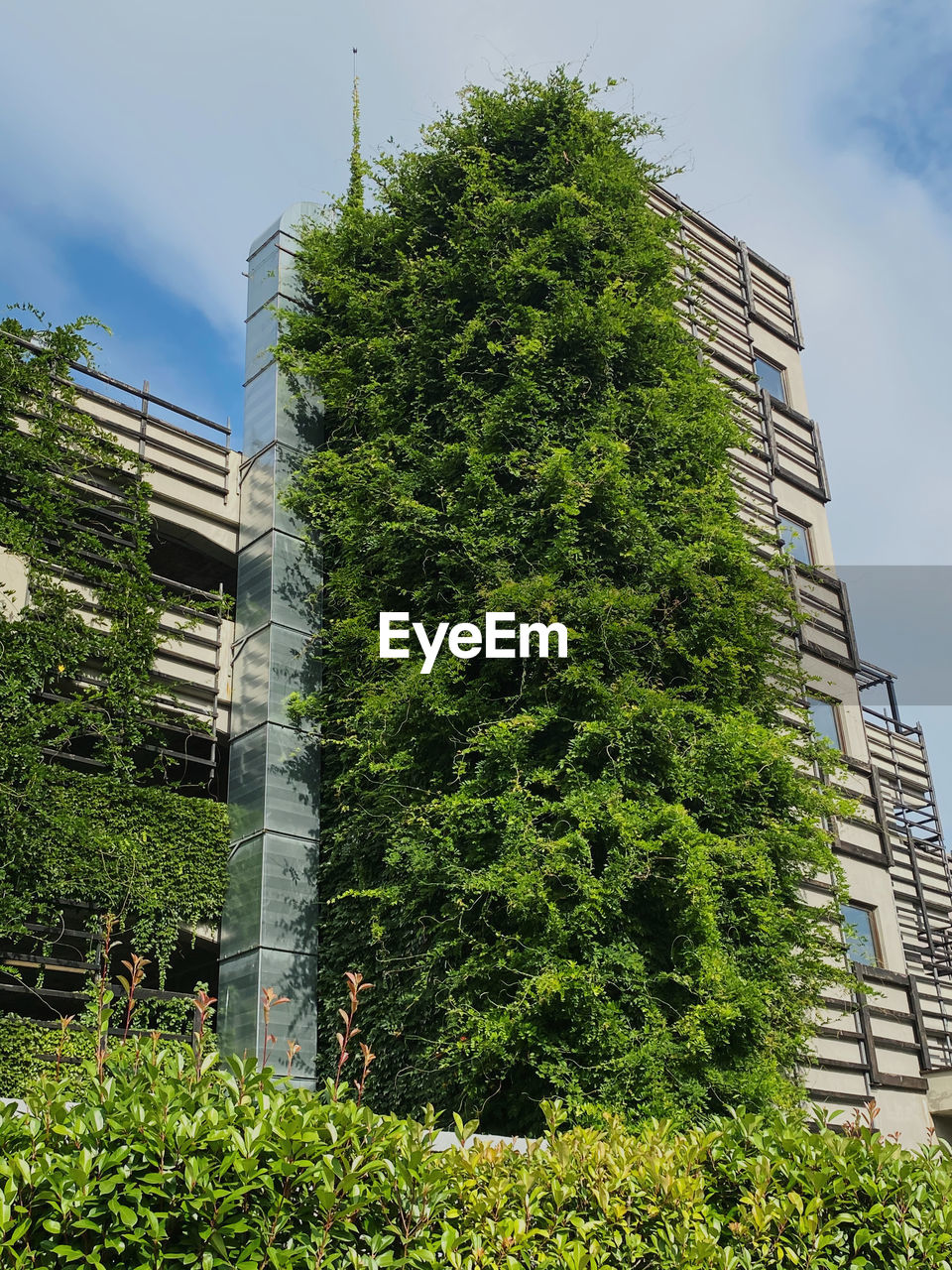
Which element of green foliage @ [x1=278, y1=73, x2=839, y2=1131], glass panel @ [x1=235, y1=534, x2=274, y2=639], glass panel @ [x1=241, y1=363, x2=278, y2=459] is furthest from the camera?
glass panel @ [x1=241, y1=363, x2=278, y2=459]

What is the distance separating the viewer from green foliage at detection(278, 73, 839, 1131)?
30.1 ft

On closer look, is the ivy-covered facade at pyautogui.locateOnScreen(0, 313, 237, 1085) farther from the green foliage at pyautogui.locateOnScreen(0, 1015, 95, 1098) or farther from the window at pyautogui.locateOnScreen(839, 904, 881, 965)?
the window at pyautogui.locateOnScreen(839, 904, 881, 965)

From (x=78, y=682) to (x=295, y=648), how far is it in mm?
2545

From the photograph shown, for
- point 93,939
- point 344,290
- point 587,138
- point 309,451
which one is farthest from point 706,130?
point 93,939

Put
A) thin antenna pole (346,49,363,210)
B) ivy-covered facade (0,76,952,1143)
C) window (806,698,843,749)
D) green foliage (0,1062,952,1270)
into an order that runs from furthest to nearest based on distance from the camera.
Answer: window (806,698,843,749) → thin antenna pole (346,49,363,210) → ivy-covered facade (0,76,952,1143) → green foliage (0,1062,952,1270)

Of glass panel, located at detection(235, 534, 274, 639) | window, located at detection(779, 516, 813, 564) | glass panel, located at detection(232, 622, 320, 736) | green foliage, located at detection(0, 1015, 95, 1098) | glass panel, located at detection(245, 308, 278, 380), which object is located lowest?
green foliage, located at detection(0, 1015, 95, 1098)

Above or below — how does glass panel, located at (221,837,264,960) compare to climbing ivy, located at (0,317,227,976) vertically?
below

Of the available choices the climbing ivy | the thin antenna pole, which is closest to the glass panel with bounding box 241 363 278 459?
the climbing ivy

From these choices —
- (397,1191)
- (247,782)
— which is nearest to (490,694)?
(247,782)

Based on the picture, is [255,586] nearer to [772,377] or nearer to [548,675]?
[548,675]

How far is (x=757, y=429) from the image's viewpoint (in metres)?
17.5

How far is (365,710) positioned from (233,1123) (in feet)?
24.5

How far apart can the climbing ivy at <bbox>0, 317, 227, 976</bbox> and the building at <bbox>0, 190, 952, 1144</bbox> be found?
465 millimetres

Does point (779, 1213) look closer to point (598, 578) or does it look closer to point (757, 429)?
point (598, 578)
